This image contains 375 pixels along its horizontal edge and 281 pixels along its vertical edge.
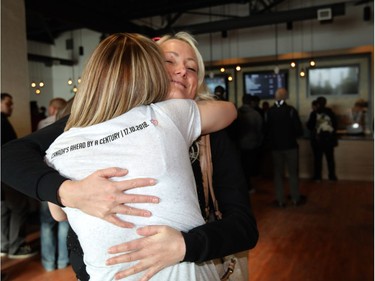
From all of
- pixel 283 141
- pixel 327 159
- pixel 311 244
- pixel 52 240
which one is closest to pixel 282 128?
pixel 283 141

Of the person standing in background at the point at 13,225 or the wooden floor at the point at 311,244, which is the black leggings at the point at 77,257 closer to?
the wooden floor at the point at 311,244

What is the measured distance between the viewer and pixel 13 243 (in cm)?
394

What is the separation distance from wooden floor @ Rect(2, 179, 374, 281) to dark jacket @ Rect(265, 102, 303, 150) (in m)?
0.97

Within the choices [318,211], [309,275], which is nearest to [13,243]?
[309,275]

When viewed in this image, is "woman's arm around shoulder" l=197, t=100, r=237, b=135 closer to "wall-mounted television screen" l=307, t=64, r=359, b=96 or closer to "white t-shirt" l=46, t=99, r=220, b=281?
"white t-shirt" l=46, t=99, r=220, b=281

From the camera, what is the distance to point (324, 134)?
7.09 meters

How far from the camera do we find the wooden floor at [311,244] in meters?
3.35

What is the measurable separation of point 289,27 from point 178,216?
8226 mm

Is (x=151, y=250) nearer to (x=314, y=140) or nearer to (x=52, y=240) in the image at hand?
(x=52, y=240)

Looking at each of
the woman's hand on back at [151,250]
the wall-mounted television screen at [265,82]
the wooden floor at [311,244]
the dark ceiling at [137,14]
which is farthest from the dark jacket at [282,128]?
the woman's hand on back at [151,250]

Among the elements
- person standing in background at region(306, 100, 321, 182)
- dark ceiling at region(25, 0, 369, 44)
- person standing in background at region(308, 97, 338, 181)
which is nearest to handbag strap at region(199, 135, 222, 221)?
dark ceiling at region(25, 0, 369, 44)

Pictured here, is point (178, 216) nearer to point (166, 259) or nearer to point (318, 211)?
point (166, 259)

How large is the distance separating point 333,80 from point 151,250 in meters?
8.87

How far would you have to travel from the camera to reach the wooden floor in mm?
3354
